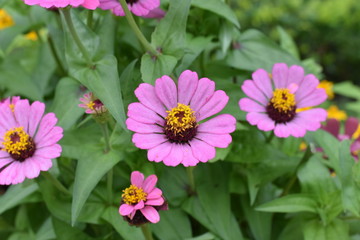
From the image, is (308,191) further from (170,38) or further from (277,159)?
(170,38)

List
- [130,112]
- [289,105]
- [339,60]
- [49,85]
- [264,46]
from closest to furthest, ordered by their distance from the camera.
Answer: [130,112], [289,105], [264,46], [49,85], [339,60]

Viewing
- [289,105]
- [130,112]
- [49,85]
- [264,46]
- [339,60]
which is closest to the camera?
[130,112]

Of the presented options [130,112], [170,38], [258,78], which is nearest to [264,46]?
[258,78]

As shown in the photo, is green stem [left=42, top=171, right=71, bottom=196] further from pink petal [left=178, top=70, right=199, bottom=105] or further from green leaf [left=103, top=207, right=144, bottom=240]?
pink petal [left=178, top=70, right=199, bottom=105]

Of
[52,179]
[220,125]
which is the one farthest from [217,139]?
[52,179]

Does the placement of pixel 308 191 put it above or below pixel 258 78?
below

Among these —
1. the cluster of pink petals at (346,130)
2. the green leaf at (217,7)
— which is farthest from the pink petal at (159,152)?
the cluster of pink petals at (346,130)

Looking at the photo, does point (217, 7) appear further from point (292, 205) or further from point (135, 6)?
point (292, 205)

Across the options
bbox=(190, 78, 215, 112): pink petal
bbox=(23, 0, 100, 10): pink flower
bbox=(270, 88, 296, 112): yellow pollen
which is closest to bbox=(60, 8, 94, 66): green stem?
bbox=(23, 0, 100, 10): pink flower
